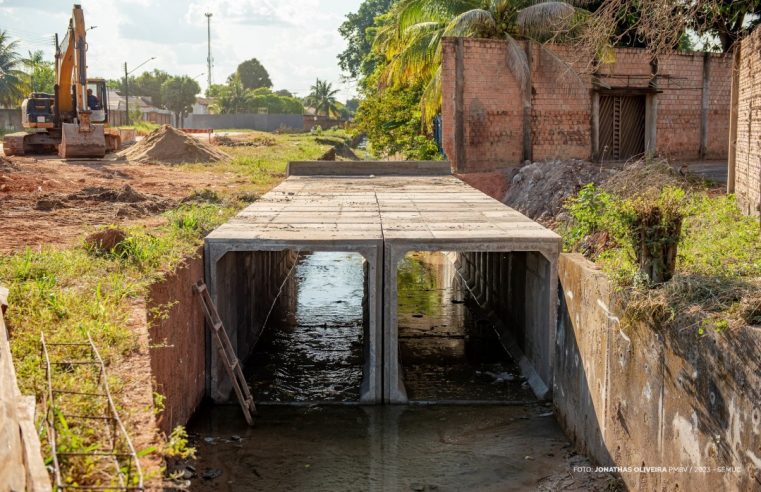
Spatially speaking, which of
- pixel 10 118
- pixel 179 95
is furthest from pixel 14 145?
pixel 179 95

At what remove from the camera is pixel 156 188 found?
Answer: 839 inches

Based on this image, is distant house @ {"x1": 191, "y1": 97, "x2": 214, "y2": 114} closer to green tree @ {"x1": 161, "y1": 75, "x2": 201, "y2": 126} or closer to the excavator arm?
green tree @ {"x1": 161, "y1": 75, "x2": 201, "y2": 126}

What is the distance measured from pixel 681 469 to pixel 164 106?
97.4m

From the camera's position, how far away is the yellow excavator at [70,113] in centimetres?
2822

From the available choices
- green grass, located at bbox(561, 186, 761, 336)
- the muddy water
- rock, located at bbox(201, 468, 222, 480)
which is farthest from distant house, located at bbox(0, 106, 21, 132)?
green grass, located at bbox(561, 186, 761, 336)

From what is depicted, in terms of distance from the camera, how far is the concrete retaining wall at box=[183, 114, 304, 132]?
8025 centimetres

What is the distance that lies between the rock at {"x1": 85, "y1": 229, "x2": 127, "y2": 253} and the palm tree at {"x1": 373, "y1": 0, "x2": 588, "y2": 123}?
45.7 ft

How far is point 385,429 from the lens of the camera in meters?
10.6

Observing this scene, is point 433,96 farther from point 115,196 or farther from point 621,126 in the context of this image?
point 115,196

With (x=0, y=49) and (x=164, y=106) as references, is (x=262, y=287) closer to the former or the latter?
(x=0, y=49)

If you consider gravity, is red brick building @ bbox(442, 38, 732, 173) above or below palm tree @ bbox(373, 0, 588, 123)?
below

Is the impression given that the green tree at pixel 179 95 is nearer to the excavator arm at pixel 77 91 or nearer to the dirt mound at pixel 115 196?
the excavator arm at pixel 77 91

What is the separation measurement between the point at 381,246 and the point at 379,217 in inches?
93.2

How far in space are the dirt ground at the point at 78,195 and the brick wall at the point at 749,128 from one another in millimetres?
9816
